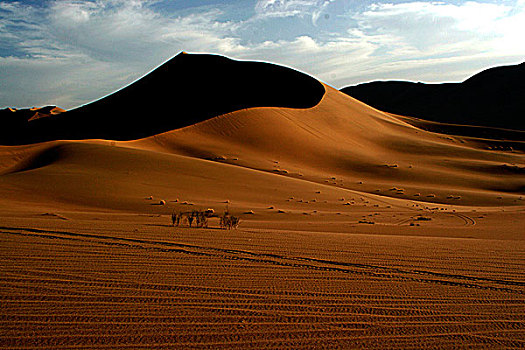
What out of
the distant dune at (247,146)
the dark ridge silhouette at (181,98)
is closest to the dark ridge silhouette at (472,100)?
the distant dune at (247,146)

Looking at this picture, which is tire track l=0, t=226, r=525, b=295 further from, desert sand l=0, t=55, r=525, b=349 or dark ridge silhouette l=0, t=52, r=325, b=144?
dark ridge silhouette l=0, t=52, r=325, b=144

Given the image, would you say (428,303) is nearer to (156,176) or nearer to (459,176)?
(156,176)

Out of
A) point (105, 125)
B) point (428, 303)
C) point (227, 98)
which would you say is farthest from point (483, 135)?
point (428, 303)

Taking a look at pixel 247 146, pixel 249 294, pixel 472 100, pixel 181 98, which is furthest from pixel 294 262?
pixel 472 100

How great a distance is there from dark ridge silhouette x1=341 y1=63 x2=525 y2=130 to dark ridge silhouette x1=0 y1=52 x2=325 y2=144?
147ft

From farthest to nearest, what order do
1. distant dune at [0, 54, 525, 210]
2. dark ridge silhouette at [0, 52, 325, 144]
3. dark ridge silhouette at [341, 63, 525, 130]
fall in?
dark ridge silhouette at [341, 63, 525, 130]
dark ridge silhouette at [0, 52, 325, 144]
distant dune at [0, 54, 525, 210]

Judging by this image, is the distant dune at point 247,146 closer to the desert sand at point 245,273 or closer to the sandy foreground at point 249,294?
the desert sand at point 245,273

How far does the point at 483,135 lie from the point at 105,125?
4321cm

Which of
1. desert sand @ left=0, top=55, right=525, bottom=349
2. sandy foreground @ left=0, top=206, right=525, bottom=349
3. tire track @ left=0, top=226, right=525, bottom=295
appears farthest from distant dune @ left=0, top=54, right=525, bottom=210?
sandy foreground @ left=0, top=206, right=525, bottom=349

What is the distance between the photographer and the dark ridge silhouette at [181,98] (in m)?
43.2

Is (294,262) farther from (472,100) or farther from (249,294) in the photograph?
(472,100)

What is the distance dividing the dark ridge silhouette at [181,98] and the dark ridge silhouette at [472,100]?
44679 millimetres

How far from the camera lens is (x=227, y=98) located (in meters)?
47.8

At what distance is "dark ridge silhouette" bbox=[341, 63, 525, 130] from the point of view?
268 feet
